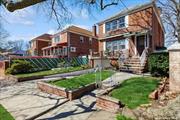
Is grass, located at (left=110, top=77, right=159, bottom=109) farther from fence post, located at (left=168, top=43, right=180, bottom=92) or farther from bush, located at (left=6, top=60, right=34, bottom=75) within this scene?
bush, located at (left=6, top=60, right=34, bottom=75)

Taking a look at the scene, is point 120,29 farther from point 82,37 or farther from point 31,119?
point 31,119

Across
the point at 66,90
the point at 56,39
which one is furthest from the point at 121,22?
the point at 56,39

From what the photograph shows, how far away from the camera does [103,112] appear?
779 centimetres

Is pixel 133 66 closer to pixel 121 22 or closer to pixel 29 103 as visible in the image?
pixel 121 22

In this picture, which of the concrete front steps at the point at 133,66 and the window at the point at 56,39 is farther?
the window at the point at 56,39

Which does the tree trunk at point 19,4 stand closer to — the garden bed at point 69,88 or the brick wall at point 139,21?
the garden bed at point 69,88

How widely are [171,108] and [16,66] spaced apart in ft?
59.4

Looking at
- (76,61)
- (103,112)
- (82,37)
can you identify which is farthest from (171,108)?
(82,37)

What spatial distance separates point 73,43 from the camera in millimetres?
38562

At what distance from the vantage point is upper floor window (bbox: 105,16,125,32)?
2534cm

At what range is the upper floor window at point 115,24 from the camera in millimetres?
25344

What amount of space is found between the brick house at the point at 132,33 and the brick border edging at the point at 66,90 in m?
7.87

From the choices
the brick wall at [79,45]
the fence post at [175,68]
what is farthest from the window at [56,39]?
the fence post at [175,68]

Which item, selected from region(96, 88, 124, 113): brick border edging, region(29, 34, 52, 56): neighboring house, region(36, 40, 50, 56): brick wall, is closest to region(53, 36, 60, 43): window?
region(29, 34, 52, 56): neighboring house
